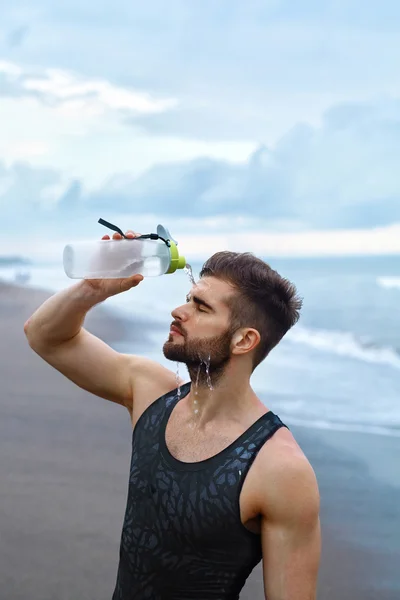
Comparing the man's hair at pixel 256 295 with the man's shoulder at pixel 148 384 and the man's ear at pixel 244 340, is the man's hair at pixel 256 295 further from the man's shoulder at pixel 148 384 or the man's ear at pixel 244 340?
the man's shoulder at pixel 148 384

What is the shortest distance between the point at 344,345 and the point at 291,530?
4.60 meters

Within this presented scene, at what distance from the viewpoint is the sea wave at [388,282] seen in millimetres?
7352

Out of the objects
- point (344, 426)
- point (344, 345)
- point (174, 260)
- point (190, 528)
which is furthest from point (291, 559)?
point (344, 345)

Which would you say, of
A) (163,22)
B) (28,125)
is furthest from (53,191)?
(163,22)

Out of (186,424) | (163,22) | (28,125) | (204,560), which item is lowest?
(204,560)

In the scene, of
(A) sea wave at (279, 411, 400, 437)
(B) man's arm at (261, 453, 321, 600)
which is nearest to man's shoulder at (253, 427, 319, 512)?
(B) man's arm at (261, 453, 321, 600)

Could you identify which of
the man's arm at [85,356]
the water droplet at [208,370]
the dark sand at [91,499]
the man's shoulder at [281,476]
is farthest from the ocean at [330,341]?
the man's shoulder at [281,476]

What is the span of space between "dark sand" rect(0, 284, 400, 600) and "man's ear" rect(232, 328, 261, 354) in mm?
1553

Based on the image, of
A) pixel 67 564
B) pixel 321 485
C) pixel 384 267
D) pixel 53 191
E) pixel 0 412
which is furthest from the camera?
pixel 384 267

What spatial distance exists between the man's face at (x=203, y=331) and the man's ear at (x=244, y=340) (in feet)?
0.04

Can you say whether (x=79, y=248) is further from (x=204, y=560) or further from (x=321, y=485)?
(x=321, y=485)

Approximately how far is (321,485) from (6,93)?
13.6 feet

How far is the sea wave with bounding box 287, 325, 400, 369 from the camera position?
5.48 m

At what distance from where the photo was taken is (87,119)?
601 centimetres
